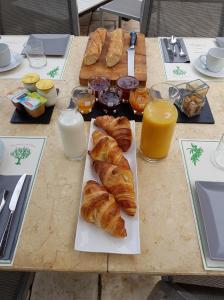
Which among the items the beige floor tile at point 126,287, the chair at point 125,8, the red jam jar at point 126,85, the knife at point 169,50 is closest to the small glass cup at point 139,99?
the red jam jar at point 126,85

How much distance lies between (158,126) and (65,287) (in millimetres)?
876

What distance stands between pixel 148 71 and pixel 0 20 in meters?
0.93

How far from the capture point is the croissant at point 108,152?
2.04ft

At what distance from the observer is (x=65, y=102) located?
2.81 feet

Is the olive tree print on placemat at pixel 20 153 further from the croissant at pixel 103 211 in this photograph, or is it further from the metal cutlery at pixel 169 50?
the metal cutlery at pixel 169 50

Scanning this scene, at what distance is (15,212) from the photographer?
58 centimetres

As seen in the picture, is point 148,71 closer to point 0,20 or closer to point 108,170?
point 108,170

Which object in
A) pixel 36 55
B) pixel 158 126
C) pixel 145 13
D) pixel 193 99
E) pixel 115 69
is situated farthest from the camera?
pixel 145 13

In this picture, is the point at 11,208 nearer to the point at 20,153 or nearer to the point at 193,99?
the point at 20,153

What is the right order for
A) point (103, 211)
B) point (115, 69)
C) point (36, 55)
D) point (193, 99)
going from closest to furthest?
point (103, 211), point (193, 99), point (115, 69), point (36, 55)

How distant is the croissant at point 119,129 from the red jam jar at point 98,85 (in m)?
0.14

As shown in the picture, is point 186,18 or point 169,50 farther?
point 186,18

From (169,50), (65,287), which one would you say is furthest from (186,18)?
(65,287)

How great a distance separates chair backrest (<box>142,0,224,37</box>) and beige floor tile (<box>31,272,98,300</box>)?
1.29 meters
